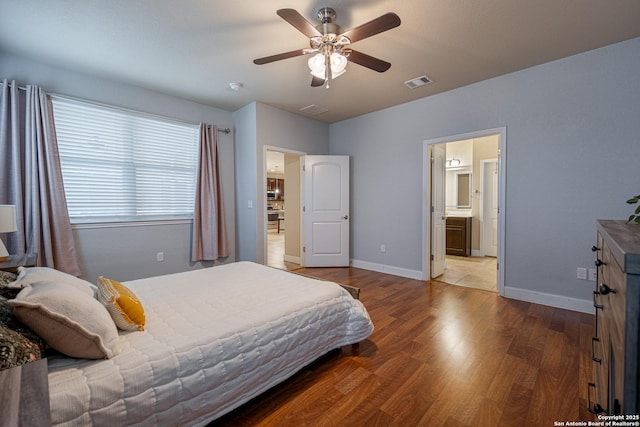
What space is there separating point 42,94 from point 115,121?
2.14ft

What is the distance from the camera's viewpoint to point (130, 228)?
345cm

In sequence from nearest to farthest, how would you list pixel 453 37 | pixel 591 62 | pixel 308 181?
pixel 453 37, pixel 591 62, pixel 308 181

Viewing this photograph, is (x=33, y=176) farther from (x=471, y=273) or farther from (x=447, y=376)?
(x=471, y=273)

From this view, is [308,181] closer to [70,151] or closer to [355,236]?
[355,236]

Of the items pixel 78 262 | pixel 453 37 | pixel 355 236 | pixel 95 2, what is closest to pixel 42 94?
pixel 95 2

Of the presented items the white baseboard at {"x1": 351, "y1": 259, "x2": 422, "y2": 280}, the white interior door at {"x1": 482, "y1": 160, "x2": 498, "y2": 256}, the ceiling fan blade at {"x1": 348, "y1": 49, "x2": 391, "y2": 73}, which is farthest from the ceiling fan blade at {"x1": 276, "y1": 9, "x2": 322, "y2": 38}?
the white interior door at {"x1": 482, "y1": 160, "x2": 498, "y2": 256}

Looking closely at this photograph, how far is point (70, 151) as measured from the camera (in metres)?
3.02

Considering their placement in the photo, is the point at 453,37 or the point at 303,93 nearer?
the point at 453,37

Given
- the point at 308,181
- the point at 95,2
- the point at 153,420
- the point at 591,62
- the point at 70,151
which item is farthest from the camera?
the point at 308,181

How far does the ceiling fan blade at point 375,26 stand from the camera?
5.62 ft

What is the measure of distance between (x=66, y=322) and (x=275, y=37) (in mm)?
2486

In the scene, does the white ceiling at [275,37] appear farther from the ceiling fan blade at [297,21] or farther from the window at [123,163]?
the window at [123,163]

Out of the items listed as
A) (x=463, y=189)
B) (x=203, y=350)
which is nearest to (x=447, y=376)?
(x=203, y=350)

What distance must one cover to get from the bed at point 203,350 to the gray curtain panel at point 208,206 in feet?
5.88
